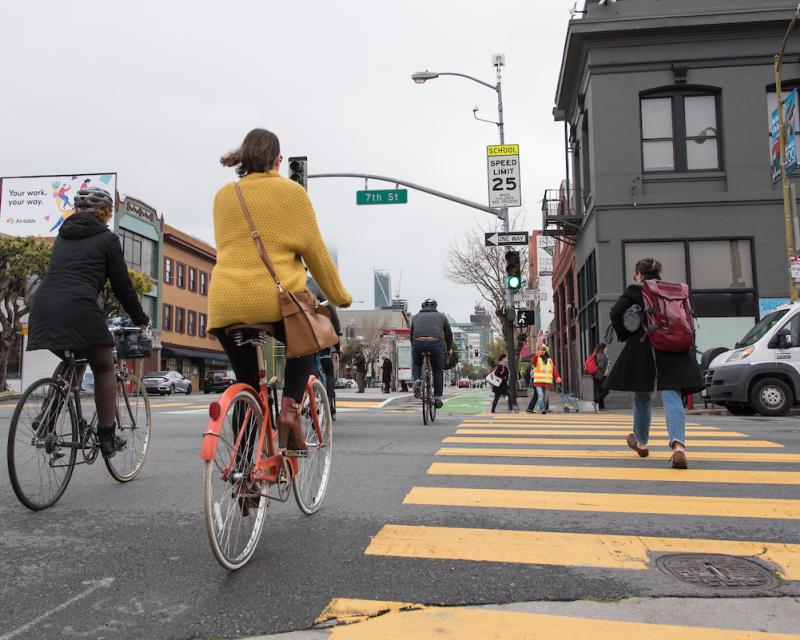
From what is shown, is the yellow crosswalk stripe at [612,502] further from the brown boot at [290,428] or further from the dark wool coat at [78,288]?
the dark wool coat at [78,288]

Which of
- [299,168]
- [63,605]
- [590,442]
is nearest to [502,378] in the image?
[299,168]

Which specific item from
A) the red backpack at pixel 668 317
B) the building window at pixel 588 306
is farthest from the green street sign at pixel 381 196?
the red backpack at pixel 668 317

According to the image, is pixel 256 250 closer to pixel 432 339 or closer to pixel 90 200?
pixel 90 200

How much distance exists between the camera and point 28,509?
4.04 m

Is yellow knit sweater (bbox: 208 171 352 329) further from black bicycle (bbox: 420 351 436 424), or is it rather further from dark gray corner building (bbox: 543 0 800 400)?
dark gray corner building (bbox: 543 0 800 400)

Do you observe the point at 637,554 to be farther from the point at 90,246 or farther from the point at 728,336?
the point at 728,336

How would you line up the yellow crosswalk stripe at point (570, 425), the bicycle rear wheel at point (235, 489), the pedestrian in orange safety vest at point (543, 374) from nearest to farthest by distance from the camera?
the bicycle rear wheel at point (235, 489) → the yellow crosswalk stripe at point (570, 425) → the pedestrian in orange safety vest at point (543, 374)

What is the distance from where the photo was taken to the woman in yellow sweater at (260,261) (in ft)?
10.1

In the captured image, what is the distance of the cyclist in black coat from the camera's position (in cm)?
402

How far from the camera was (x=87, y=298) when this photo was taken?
411cm

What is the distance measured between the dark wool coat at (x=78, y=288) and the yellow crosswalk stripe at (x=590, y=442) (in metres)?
4.05

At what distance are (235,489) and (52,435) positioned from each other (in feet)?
6.12

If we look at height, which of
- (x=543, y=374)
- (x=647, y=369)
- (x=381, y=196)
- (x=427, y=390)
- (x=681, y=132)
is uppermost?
(x=681, y=132)

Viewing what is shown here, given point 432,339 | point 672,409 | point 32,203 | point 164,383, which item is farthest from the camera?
point 32,203
